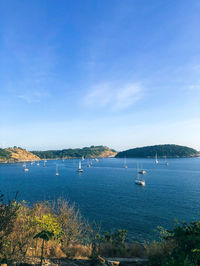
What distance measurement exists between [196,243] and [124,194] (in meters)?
60.7

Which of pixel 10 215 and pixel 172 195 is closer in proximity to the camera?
pixel 10 215

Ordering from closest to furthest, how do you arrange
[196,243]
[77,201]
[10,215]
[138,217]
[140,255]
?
[196,243], [10,215], [140,255], [138,217], [77,201]

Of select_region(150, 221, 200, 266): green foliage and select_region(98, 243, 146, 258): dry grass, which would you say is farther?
select_region(98, 243, 146, 258): dry grass

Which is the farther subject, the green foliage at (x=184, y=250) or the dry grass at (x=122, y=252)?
the dry grass at (x=122, y=252)

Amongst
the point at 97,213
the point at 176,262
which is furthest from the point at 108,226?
the point at 176,262

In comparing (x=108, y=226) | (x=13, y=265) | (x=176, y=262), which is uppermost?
(x=176, y=262)

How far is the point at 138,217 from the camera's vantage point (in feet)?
142

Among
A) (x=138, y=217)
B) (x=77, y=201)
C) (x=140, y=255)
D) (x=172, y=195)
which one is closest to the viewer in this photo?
(x=140, y=255)

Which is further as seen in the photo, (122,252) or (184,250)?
(122,252)

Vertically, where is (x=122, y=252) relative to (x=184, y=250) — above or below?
below

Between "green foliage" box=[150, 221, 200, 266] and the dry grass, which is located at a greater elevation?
"green foliage" box=[150, 221, 200, 266]

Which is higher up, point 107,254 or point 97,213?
point 107,254

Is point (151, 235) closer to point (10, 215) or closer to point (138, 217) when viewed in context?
point (138, 217)

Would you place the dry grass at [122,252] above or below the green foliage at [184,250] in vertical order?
below
